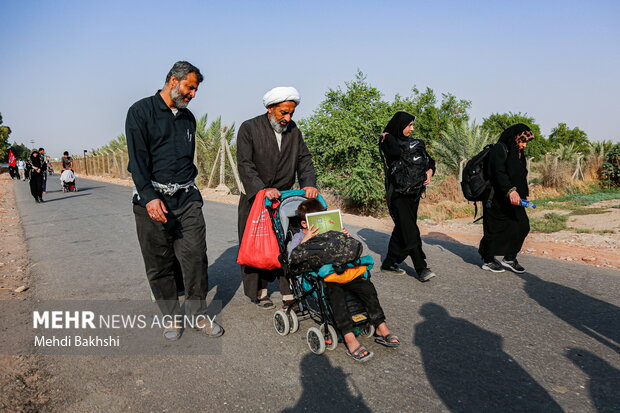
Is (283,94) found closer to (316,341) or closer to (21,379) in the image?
(316,341)

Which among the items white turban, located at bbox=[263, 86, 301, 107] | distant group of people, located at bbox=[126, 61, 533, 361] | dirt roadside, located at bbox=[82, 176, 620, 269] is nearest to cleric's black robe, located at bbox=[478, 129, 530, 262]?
distant group of people, located at bbox=[126, 61, 533, 361]

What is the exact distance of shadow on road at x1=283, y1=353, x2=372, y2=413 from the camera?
2688 mm

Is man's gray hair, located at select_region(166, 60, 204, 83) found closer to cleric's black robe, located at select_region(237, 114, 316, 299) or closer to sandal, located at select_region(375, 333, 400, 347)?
cleric's black robe, located at select_region(237, 114, 316, 299)

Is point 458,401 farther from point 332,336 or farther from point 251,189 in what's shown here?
point 251,189

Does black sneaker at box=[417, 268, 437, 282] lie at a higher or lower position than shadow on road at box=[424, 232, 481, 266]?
higher

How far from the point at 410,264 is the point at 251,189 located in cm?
319

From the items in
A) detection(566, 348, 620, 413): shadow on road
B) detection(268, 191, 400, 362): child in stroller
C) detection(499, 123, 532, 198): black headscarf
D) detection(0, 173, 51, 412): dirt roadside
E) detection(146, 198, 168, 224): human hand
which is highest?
detection(499, 123, 532, 198): black headscarf

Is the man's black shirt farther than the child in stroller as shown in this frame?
Yes

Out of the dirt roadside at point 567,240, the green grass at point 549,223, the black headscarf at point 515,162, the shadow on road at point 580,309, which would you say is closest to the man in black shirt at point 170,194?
the shadow on road at point 580,309

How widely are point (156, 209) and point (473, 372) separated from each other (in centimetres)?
270

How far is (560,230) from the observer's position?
9836mm

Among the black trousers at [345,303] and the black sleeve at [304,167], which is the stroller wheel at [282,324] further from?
the black sleeve at [304,167]

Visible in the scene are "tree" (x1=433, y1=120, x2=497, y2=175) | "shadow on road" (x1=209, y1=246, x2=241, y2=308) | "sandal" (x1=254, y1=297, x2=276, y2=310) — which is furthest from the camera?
"tree" (x1=433, y1=120, x2=497, y2=175)

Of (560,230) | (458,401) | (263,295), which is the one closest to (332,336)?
(458,401)
